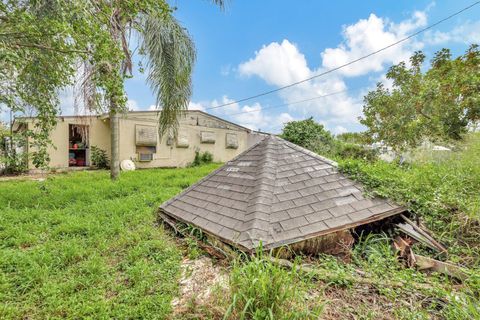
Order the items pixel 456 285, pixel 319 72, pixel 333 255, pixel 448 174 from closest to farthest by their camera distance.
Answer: pixel 456 285, pixel 333 255, pixel 448 174, pixel 319 72

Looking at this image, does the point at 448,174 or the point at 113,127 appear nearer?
the point at 448,174

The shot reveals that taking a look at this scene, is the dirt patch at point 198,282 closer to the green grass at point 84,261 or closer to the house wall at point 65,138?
the green grass at point 84,261

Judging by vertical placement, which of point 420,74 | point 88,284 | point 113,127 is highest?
point 420,74

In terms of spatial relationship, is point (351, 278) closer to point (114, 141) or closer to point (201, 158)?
point (114, 141)

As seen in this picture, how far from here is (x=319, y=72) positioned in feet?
38.1

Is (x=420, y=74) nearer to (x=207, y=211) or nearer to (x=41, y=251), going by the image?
(x=207, y=211)

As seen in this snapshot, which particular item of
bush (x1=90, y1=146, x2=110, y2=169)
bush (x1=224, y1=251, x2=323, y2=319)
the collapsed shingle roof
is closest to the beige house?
bush (x1=90, y1=146, x2=110, y2=169)

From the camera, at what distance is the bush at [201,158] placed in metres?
14.0

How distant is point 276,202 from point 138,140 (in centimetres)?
1079

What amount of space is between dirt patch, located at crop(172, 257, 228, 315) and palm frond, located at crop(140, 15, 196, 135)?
5.34m

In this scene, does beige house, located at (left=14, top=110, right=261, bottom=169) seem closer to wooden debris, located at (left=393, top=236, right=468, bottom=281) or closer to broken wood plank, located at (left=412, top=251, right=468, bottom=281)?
wooden debris, located at (left=393, top=236, right=468, bottom=281)

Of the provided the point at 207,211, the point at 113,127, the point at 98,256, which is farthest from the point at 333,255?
the point at 113,127

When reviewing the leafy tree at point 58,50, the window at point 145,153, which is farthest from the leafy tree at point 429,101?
the window at point 145,153

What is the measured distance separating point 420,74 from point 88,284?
559 inches
